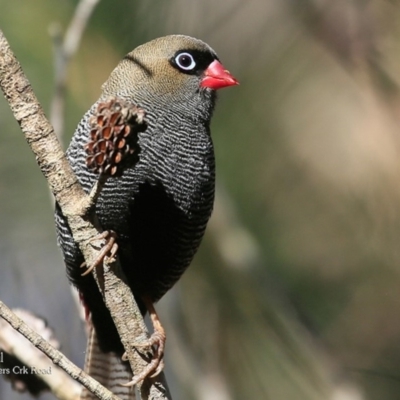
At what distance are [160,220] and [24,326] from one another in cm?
87

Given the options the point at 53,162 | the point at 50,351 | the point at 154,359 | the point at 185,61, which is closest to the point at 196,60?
the point at 185,61

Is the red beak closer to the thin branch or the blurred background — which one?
the blurred background

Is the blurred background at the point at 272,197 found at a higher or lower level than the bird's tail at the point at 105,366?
higher

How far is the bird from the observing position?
9.39ft

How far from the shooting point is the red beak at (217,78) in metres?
3.12

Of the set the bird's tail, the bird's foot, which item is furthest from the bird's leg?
the bird's tail

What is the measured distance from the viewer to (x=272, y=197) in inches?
160

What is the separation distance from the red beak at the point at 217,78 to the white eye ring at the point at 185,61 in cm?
6

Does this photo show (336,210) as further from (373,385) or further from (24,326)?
(24,326)

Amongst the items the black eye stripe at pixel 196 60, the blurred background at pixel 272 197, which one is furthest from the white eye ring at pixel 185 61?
the blurred background at pixel 272 197

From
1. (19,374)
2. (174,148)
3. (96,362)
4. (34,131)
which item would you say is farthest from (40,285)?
(34,131)

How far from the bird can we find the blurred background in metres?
0.54

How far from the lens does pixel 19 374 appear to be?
2854 mm

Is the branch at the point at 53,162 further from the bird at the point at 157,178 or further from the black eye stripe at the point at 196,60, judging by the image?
the black eye stripe at the point at 196,60
